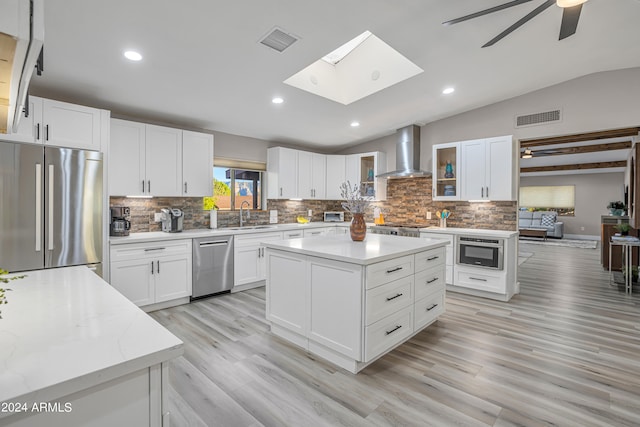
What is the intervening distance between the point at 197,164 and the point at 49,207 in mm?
1812

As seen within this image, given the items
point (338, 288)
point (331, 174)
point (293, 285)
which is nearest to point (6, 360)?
point (338, 288)

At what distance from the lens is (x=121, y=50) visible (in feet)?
8.54

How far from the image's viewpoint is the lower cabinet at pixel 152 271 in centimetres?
336

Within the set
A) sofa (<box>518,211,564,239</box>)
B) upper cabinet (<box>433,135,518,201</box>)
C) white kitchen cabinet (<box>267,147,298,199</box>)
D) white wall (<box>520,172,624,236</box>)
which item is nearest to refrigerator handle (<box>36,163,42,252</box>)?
white kitchen cabinet (<box>267,147,298,199</box>)

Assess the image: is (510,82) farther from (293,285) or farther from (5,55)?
(5,55)

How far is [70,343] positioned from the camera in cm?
90

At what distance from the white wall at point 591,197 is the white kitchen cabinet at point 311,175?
10562 mm

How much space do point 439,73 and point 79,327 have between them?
3997 millimetres

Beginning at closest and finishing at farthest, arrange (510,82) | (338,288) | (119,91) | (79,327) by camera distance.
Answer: (79,327) → (338,288) → (119,91) → (510,82)

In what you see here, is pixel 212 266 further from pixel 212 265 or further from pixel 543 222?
pixel 543 222

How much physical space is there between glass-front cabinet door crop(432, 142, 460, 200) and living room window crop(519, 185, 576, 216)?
930 centimetres

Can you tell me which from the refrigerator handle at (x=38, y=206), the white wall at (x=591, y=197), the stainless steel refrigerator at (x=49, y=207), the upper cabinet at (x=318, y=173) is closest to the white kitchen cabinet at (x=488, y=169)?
the upper cabinet at (x=318, y=173)

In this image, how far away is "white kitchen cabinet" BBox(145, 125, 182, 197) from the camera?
3854mm

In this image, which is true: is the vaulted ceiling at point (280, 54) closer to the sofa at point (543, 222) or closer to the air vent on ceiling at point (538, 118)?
the air vent on ceiling at point (538, 118)
